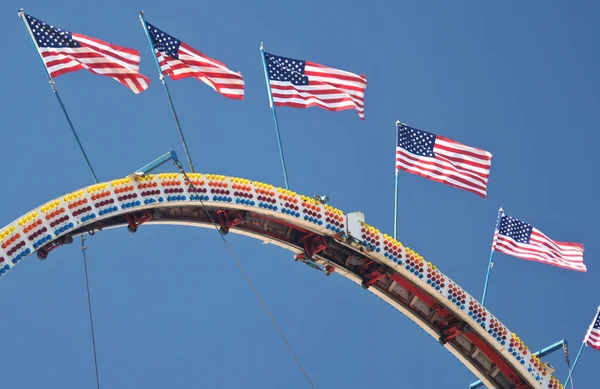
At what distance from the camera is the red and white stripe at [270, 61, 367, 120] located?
79688mm

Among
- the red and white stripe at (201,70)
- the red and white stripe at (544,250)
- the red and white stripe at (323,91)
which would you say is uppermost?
the red and white stripe at (323,91)

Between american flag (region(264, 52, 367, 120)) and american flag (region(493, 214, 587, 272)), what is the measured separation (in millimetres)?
13557

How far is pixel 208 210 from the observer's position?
7894 cm

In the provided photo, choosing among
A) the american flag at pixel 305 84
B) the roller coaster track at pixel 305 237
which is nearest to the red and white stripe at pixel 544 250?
the roller coaster track at pixel 305 237

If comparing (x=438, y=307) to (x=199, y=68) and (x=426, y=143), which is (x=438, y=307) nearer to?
(x=426, y=143)

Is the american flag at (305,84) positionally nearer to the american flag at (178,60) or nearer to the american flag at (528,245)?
the american flag at (178,60)

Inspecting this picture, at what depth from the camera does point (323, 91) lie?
80438mm

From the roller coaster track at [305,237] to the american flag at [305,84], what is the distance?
5166 millimetres

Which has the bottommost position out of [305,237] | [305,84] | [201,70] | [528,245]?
[305,237]

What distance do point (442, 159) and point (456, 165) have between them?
0.92m

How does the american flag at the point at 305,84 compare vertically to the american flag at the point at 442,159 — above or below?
above

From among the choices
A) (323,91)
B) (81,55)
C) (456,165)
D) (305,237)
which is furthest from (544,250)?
(81,55)

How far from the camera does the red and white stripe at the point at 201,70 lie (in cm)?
7488

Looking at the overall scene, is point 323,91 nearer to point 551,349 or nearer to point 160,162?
point 160,162
